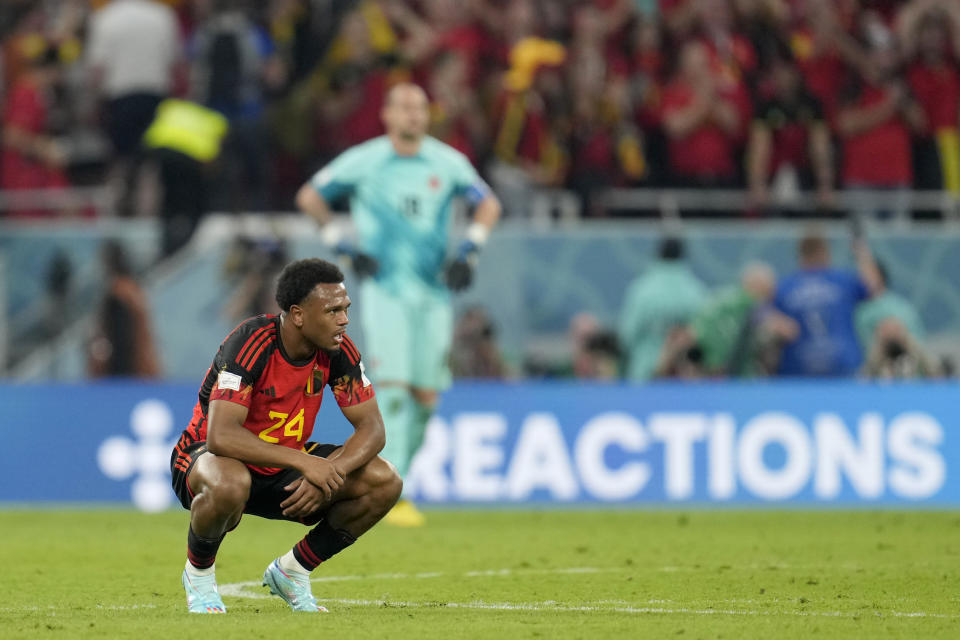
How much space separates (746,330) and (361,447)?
7626 millimetres

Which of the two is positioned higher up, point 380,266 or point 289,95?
point 289,95

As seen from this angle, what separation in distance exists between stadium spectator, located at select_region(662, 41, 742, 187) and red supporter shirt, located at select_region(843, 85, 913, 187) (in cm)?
104

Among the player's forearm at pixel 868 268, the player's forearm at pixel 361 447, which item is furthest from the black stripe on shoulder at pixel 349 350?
the player's forearm at pixel 868 268


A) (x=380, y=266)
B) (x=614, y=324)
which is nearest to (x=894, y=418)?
(x=614, y=324)

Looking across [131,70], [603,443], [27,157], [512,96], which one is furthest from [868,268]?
[27,157]

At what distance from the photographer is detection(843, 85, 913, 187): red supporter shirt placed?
1517 cm

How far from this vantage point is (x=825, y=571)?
27.7 ft

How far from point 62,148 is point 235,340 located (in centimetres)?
980

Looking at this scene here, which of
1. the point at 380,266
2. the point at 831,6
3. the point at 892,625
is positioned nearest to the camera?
the point at 892,625

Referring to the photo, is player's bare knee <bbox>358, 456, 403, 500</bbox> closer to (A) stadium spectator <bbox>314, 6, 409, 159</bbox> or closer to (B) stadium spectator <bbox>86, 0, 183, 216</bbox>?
(B) stadium spectator <bbox>86, 0, 183, 216</bbox>

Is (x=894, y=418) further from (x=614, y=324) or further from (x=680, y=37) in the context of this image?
(x=680, y=37)

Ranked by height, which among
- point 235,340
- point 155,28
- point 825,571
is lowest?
point 825,571

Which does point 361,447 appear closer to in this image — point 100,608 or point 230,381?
point 230,381

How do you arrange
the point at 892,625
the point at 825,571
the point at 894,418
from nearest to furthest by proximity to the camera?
1. the point at 892,625
2. the point at 825,571
3. the point at 894,418
